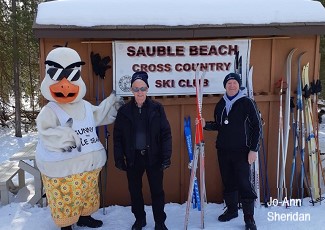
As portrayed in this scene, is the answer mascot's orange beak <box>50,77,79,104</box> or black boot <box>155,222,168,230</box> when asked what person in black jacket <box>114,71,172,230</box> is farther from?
mascot's orange beak <box>50,77,79,104</box>

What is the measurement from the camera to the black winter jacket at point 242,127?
3.63 metres

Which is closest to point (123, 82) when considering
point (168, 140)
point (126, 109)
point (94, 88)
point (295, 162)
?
point (94, 88)

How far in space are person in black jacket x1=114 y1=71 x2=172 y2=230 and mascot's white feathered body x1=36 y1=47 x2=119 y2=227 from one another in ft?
1.06

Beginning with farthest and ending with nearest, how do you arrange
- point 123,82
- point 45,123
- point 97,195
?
point 123,82 < point 97,195 < point 45,123

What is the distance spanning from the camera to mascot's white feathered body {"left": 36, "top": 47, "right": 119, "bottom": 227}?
3.54 metres

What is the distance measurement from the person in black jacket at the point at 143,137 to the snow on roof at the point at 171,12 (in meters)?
0.86

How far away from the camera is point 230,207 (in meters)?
4.07

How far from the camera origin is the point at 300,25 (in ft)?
13.6

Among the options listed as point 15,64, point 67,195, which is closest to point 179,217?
point 67,195

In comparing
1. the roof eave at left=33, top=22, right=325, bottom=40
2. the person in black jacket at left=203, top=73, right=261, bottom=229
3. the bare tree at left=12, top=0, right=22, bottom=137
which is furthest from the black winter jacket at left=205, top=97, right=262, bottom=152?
the bare tree at left=12, top=0, right=22, bottom=137

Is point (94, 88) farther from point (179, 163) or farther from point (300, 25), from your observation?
point (300, 25)

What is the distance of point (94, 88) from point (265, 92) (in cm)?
202

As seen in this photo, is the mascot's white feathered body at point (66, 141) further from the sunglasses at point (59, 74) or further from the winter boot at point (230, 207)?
the winter boot at point (230, 207)

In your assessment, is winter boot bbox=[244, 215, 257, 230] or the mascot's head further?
winter boot bbox=[244, 215, 257, 230]
